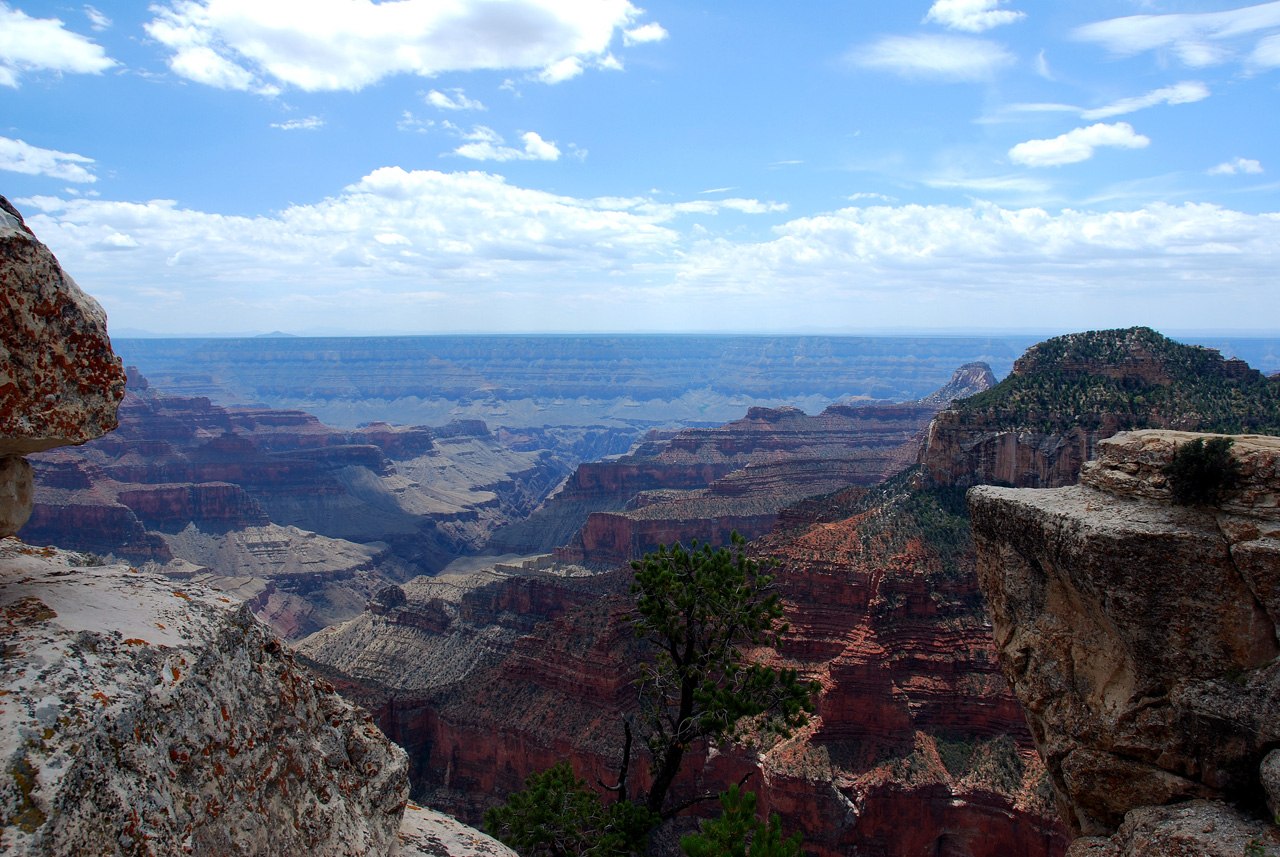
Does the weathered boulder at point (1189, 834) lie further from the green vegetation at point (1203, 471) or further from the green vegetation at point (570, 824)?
the green vegetation at point (570, 824)

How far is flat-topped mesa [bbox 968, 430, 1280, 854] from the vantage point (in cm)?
959

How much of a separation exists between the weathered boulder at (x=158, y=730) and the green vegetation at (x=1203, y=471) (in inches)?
432

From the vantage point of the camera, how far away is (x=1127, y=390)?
38.5 m

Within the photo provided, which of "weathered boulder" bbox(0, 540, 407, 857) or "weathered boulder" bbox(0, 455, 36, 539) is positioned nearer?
"weathered boulder" bbox(0, 540, 407, 857)

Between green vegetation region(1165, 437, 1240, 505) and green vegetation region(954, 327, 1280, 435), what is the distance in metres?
26.0

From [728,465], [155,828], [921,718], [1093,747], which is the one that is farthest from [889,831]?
[728,465]

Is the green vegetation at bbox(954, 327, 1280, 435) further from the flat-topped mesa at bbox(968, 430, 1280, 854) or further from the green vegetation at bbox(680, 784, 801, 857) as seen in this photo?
the green vegetation at bbox(680, 784, 801, 857)

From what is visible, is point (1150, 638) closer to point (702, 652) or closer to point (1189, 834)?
point (1189, 834)

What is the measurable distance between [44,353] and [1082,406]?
135 feet

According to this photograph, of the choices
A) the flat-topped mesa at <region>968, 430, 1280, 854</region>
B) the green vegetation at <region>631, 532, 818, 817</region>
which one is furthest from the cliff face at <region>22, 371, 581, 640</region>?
the flat-topped mesa at <region>968, 430, 1280, 854</region>

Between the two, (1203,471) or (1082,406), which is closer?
(1203,471)

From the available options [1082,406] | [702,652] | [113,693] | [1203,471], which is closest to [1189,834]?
[1203,471]

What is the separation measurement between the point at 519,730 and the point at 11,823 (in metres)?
34.5

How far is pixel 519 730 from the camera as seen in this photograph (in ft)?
122
